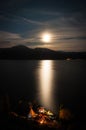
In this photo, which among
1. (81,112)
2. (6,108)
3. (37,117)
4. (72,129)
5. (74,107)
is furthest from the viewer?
(74,107)

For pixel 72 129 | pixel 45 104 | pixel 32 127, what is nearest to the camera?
pixel 32 127

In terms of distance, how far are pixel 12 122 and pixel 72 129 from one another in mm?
4701

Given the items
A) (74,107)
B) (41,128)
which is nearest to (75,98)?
(74,107)

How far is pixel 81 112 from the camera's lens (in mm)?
23250

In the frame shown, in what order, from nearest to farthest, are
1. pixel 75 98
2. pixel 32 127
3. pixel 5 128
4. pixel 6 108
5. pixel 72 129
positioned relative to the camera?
pixel 5 128 < pixel 32 127 < pixel 72 129 < pixel 6 108 < pixel 75 98

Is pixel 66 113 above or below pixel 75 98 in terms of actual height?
above

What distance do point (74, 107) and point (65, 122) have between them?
9622 millimetres

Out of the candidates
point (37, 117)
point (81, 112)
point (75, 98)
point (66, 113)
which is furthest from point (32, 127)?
point (75, 98)

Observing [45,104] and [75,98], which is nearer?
[45,104]

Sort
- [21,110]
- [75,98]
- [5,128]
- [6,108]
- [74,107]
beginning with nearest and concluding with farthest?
[5,128] → [6,108] → [21,110] → [74,107] → [75,98]

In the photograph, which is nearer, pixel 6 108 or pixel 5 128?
pixel 5 128

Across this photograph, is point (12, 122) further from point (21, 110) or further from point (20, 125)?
point (21, 110)

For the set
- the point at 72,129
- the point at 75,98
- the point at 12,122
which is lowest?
the point at 75,98

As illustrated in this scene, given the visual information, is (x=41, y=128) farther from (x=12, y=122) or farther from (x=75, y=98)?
(x=75, y=98)
